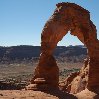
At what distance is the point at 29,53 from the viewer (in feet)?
436

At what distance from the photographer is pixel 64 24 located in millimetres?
26016

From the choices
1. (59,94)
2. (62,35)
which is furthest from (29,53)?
(59,94)

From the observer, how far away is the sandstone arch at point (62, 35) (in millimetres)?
25062

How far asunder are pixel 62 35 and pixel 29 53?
10731cm

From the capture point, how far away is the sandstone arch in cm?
2506

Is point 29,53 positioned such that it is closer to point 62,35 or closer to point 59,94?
point 62,35

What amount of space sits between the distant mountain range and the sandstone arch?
10393 centimetres

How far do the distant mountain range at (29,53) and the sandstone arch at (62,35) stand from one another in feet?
341

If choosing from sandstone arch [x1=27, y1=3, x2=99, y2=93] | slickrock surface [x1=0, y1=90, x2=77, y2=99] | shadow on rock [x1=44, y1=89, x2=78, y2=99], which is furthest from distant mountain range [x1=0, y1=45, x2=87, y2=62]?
slickrock surface [x1=0, y1=90, x2=77, y2=99]

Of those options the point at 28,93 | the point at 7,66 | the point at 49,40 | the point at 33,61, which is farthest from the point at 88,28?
the point at 33,61

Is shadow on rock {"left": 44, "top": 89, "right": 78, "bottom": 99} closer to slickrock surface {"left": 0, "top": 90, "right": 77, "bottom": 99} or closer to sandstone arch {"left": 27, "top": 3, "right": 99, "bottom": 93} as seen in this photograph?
slickrock surface {"left": 0, "top": 90, "right": 77, "bottom": 99}

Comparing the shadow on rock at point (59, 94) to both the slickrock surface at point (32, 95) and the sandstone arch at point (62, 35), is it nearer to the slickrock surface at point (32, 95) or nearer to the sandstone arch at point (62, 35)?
the slickrock surface at point (32, 95)

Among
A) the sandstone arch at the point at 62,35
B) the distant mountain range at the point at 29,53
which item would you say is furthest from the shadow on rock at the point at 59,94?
A: the distant mountain range at the point at 29,53

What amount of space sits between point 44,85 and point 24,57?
362 feet
